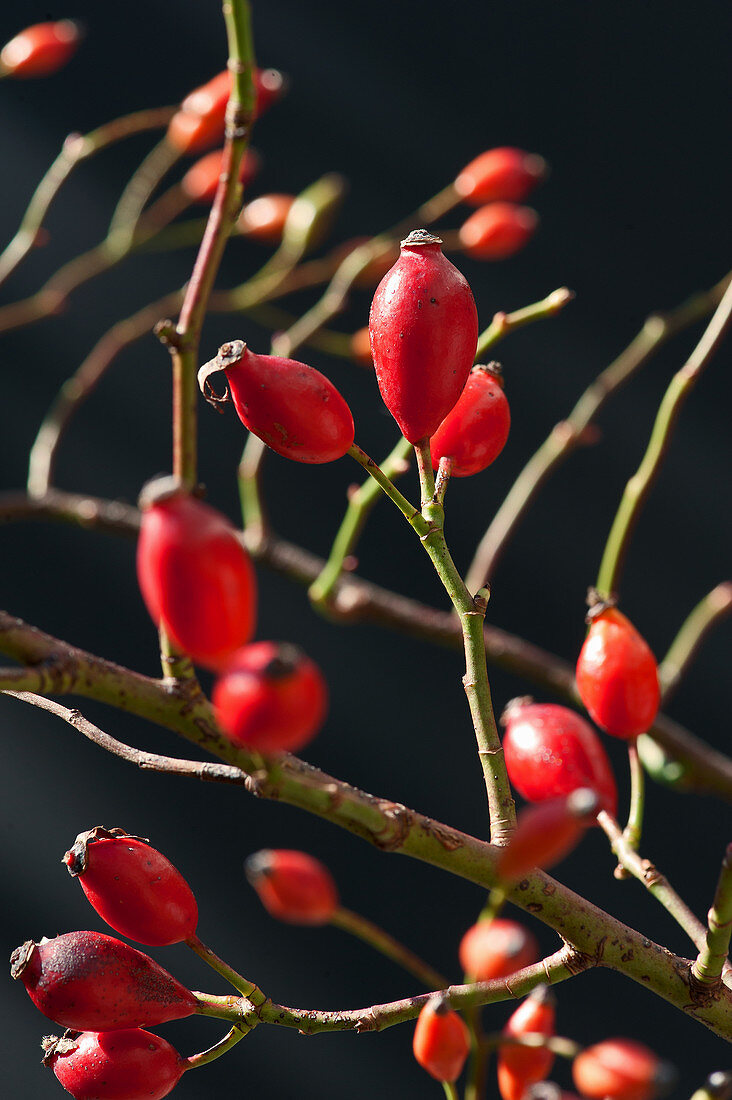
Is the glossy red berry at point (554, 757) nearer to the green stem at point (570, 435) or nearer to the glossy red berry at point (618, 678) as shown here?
the glossy red berry at point (618, 678)

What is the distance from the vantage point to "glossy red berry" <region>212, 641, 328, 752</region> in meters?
0.18

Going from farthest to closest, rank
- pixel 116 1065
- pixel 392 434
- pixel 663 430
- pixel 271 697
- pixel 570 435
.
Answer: pixel 392 434
pixel 570 435
pixel 663 430
pixel 116 1065
pixel 271 697

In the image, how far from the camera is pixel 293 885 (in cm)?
21

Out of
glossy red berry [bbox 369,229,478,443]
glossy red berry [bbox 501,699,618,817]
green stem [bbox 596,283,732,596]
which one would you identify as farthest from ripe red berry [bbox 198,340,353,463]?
green stem [bbox 596,283,732,596]

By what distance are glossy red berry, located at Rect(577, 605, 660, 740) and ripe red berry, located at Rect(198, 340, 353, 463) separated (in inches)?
4.8

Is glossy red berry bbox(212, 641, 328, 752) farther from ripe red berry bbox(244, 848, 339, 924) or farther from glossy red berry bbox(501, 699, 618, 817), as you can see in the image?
glossy red berry bbox(501, 699, 618, 817)

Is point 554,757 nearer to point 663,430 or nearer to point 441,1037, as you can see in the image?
point 441,1037

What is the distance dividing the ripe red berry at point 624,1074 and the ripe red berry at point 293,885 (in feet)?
0.24

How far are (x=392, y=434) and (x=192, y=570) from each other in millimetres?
999

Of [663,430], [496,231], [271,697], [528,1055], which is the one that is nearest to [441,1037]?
[528,1055]

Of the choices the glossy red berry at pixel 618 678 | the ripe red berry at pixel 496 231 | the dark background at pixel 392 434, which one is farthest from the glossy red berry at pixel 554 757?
the dark background at pixel 392 434

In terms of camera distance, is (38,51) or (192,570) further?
(38,51)

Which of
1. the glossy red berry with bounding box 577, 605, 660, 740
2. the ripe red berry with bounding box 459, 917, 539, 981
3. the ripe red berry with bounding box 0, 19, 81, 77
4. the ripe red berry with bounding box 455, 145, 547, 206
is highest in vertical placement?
the ripe red berry with bounding box 455, 145, 547, 206

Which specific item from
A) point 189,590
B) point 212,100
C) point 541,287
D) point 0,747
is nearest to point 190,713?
point 189,590
